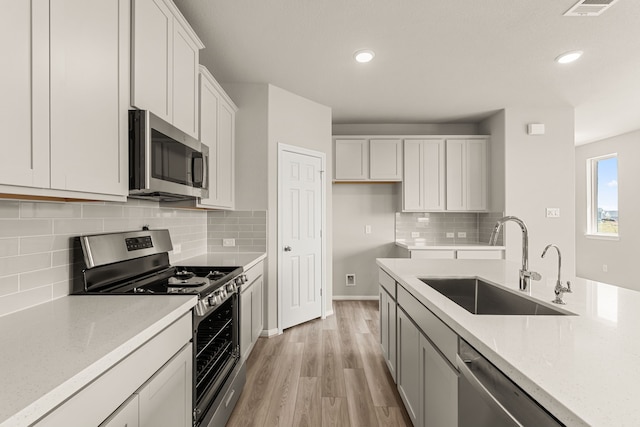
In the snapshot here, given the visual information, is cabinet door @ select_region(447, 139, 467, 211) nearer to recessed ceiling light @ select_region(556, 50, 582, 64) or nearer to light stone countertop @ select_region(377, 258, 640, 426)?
recessed ceiling light @ select_region(556, 50, 582, 64)

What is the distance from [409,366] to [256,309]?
1.51 meters

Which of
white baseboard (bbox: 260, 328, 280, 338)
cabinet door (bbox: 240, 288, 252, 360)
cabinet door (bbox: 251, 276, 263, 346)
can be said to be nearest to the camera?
cabinet door (bbox: 240, 288, 252, 360)

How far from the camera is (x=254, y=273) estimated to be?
285 centimetres

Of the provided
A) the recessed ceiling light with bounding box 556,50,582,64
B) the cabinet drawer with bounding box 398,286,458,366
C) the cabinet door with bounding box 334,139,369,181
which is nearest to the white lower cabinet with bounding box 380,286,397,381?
the cabinet drawer with bounding box 398,286,458,366

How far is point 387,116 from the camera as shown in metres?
4.61

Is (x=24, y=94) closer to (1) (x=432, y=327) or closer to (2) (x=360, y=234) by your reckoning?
(1) (x=432, y=327)

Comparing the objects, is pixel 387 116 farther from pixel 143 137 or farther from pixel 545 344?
pixel 545 344

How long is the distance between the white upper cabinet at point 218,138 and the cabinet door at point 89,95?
1.03 metres

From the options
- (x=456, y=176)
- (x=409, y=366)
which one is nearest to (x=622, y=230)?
(x=456, y=176)

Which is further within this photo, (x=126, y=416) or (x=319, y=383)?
(x=319, y=383)

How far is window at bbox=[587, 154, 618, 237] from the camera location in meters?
5.69

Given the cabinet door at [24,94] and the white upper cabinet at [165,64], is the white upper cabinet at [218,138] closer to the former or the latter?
the white upper cabinet at [165,64]

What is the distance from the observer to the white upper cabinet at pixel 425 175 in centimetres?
457

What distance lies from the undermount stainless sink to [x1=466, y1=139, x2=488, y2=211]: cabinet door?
2.84 m
